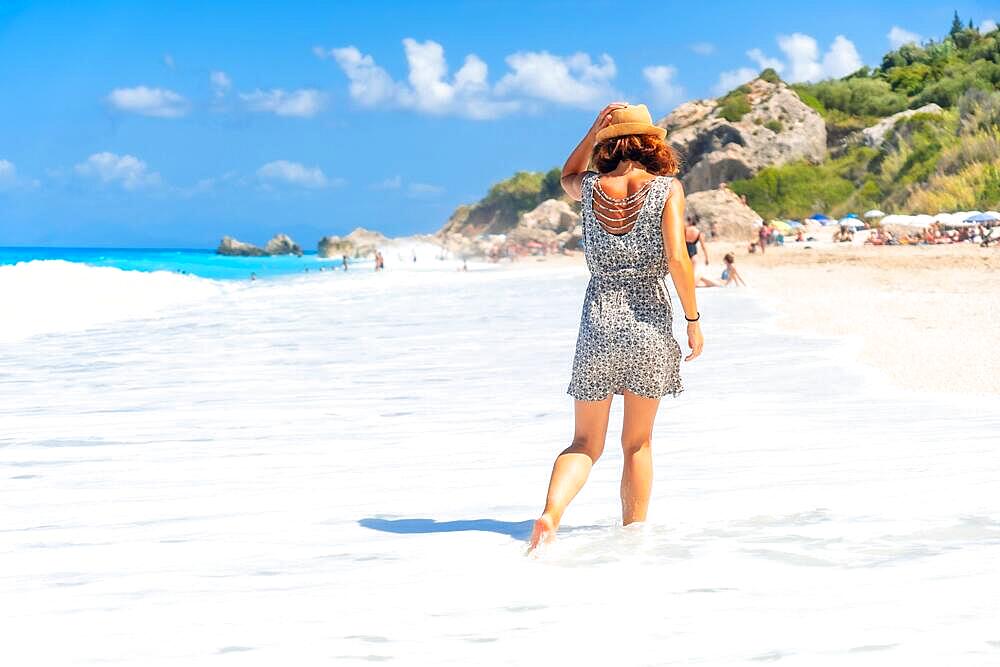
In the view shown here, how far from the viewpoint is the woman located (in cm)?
408

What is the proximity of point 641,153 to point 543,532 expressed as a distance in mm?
1516

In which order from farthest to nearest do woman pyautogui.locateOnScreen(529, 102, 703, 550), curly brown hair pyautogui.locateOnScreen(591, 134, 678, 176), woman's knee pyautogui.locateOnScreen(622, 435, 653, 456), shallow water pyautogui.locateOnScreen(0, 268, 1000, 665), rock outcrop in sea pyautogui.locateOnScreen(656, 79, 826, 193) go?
rock outcrop in sea pyautogui.locateOnScreen(656, 79, 826, 193) < woman's knee pyautogui.locateOnScreen(622, 435, 653, 456) < curly brown hair pyautogui.locateOnScreen(591, 134, 678, 176) < woman pyautogui.locateOnScreen(529, 102, 703, 550) < shallow water pyautogui.locateOnScreen(0, 268, 1000, 665)

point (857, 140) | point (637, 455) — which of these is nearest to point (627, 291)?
point (637, 455)

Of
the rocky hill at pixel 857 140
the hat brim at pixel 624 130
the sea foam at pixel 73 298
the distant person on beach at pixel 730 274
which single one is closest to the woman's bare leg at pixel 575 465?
the hat brim at pixel 624 130

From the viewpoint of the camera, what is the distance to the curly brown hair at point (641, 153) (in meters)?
4.20

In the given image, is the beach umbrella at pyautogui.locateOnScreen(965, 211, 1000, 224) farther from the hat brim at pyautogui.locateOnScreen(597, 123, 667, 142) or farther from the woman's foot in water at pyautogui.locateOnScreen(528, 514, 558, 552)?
the woman's foot in water at pyautogui.locateOnScreen(528, 514, 558, 552)

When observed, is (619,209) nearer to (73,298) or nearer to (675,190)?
(675,190)

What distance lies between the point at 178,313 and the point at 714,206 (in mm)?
33880

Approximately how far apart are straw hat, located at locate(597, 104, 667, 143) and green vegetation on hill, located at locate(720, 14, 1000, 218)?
3824 centimetres

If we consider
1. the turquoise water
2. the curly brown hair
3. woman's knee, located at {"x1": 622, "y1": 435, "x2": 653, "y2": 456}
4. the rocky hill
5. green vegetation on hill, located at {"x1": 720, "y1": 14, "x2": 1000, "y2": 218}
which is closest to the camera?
the curly brown hair

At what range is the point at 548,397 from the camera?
811 centimetres

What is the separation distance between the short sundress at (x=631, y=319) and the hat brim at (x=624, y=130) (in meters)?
0.20

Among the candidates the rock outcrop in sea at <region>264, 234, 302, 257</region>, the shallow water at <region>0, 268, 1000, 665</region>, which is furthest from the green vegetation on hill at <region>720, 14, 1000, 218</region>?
the rock outcrop in sea at <region>264, 234, 302, 257</region>

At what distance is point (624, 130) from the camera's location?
4152 millimetres
